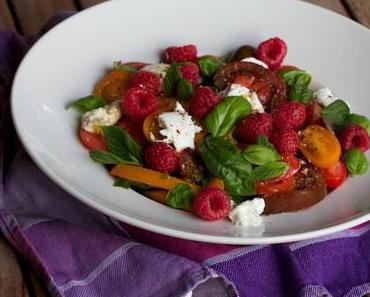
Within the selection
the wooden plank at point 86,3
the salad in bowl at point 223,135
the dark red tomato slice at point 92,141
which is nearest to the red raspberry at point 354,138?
the salad in bowl at point 223,135

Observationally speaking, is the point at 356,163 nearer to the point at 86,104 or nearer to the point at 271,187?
the point at 271,187

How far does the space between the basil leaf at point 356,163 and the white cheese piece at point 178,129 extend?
271 millimetres

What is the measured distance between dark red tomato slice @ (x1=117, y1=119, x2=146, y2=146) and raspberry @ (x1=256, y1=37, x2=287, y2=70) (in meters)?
0.33

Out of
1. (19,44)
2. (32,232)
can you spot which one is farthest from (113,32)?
(32,232)

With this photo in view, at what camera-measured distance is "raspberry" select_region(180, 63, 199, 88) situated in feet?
5.42

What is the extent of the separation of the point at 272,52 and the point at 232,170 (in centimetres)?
42

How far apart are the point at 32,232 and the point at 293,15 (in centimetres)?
78

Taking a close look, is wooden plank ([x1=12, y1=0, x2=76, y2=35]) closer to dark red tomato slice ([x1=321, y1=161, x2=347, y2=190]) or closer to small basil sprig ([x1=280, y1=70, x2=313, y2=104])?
small basil sprig ([x1=280, y1=70, x2=313, y2=104])

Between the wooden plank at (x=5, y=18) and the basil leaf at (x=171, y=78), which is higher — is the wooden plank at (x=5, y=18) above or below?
below

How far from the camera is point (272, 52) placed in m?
1.77

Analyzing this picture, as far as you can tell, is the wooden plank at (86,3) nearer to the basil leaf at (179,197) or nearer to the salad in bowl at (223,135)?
the salad in bowl at (223,135)

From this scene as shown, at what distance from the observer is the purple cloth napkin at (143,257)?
1.36m

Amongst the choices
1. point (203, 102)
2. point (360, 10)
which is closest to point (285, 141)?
point (203, 102)

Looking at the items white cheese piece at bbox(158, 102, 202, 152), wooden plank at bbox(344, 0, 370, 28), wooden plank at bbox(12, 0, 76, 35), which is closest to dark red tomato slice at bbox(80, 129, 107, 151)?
white cheese piece at bbox(158, 102, 202, 152)
